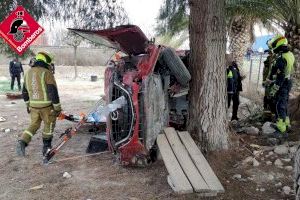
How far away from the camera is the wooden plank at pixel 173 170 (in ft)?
12.5

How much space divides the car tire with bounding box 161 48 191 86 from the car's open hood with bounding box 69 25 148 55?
1.09 feet

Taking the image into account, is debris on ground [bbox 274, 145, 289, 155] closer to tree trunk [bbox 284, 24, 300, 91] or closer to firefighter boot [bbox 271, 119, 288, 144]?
firefighter boot [bbox 271, 119, 288, 144]

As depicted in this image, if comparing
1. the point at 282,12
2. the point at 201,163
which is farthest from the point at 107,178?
the point at 282,12

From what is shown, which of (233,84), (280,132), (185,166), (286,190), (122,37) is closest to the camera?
(286,190)

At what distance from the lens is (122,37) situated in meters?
4.79

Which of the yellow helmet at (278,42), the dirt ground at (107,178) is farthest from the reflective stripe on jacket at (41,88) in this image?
the yellow helmet at (278,42)

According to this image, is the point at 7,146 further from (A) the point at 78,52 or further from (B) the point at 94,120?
(A) the point at 78,52

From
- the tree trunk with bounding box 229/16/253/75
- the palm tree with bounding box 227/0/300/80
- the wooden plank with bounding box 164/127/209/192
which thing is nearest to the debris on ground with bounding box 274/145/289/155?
the wooden plank with bounding box 164/127/209/192

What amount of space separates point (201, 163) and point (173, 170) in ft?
1.24

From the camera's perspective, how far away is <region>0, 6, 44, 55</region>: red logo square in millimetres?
6064

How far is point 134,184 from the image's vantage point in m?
4.35

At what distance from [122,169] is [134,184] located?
0.53m

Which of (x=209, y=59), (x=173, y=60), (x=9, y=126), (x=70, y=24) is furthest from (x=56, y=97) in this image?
(x=9, y=126)

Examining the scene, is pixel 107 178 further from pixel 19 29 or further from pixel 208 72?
pixel 19 29
